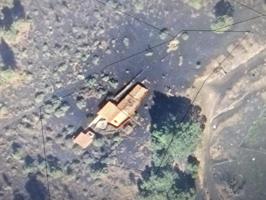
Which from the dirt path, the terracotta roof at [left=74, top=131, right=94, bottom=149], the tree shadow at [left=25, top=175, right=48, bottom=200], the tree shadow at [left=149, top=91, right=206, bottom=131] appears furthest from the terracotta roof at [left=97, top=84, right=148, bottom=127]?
the tree shadow at [left=25, top=175, right=48, bottom=200]

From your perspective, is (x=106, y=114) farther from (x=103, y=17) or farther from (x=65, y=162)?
(x=103, y=17)

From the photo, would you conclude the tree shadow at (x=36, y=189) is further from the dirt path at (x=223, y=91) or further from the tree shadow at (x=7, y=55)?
the dirt path at (x=223, y=91)

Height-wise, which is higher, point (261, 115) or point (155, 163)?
point (261, 115)

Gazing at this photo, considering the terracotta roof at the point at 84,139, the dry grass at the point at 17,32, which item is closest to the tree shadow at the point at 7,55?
the dry grass at the point at 17,32

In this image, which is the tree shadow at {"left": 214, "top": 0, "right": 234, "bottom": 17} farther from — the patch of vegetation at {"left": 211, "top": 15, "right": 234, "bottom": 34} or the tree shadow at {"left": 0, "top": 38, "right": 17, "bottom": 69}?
the tree shadow at {"left": 0, "top": 38, "right": 17, "bottom": 69}

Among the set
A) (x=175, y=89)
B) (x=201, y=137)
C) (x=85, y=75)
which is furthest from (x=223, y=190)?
(x=85, y=75)

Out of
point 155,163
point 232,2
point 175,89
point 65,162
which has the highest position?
point 232,2
